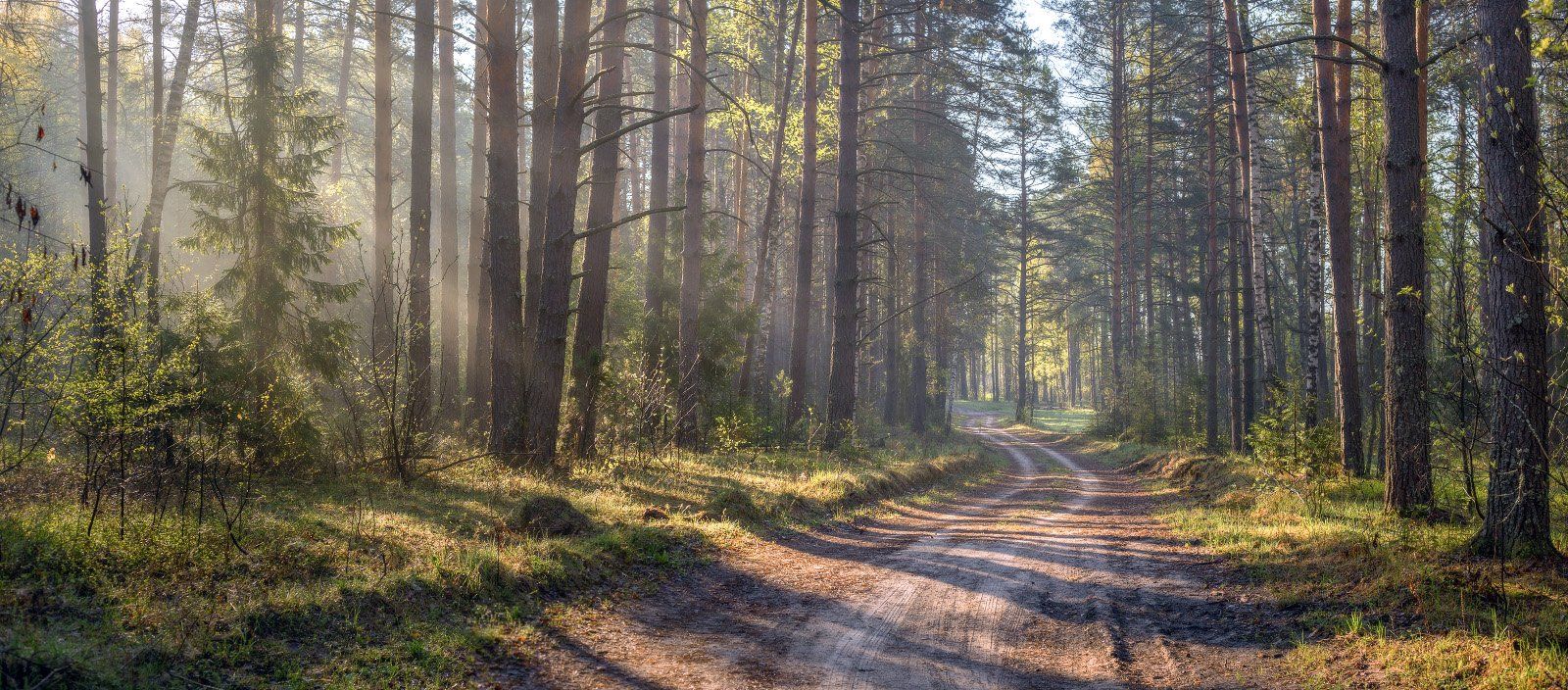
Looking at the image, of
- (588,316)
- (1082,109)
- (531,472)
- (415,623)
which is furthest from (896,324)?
(415,623)

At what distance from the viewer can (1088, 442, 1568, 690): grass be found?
15.5ft

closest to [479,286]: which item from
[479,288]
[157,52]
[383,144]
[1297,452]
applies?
[479,288]

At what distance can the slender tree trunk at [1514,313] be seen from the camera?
613 centimetres

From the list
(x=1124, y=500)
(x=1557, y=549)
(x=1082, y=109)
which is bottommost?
(x=1124, y=500)

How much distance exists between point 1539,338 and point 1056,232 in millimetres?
34878

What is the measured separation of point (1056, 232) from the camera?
39.8 metres

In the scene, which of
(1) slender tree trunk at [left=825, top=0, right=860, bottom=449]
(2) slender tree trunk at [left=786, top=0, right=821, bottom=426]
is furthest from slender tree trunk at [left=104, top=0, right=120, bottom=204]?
(1) slender tree trunk at [left=825, top=0, right=860, bottom=449]

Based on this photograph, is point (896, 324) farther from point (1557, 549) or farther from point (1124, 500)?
point (1557, 549)

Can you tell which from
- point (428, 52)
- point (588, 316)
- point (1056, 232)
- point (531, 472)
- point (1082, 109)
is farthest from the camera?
point (1056, 232)

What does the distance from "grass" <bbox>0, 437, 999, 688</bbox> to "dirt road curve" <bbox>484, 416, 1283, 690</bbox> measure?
55cm

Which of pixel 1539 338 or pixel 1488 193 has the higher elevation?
pixel 1488 193

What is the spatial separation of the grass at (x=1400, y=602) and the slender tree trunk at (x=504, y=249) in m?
8.75

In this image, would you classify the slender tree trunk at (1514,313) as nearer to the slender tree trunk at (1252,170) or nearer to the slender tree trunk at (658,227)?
the slender tree trunk at (658,227)

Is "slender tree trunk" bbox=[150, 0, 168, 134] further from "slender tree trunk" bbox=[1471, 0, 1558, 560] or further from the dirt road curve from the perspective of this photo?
"slender tree trunk" bbox=[1471, 0, 1558, 560]
